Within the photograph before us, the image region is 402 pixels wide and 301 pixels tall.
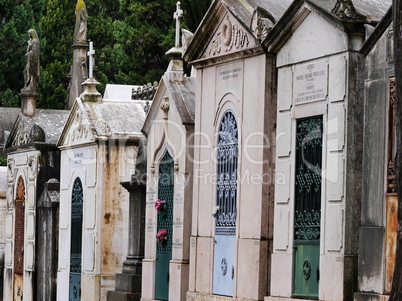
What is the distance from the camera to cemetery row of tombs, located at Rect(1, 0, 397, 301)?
37.7 feet

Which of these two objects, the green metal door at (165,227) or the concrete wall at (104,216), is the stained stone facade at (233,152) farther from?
the concrete wall at (104,216)

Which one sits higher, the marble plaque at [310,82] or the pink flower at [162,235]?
the marble plaque at [310,82]

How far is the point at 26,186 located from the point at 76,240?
2.33 m

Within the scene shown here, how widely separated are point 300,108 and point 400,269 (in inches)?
179

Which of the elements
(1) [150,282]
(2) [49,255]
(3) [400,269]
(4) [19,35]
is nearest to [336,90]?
(3) [400,269]

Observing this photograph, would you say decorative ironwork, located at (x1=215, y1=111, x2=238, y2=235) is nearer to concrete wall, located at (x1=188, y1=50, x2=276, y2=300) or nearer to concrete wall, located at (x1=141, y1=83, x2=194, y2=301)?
concrete wall, located at (x1=188, y1=50, x2=276, y2=300)

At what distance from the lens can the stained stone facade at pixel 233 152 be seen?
516 inches

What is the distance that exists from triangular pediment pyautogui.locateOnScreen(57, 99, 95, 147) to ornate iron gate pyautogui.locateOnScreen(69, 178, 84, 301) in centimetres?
68

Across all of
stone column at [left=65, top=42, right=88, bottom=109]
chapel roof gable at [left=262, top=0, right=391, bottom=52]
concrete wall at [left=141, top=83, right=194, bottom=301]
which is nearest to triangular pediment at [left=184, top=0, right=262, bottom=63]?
chapel roof gable at [left=262, top=0, right=391, bottom=52]

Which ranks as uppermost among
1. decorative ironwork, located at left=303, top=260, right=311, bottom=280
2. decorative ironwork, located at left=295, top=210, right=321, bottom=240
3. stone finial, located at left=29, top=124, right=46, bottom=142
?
stone finial, located at left=29, top=124, right=46, bottom=142

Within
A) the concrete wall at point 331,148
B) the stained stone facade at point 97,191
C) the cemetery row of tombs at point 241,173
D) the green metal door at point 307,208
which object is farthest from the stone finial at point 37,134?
the green metal door at point 307,208

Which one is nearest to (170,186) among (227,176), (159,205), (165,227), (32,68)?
(159,205)

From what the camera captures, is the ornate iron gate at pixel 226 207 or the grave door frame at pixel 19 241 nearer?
the ornate iron gate at pixel 226 207

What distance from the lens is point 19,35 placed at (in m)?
47.8
